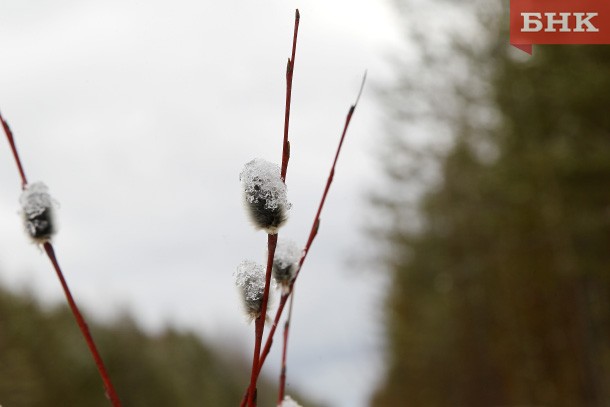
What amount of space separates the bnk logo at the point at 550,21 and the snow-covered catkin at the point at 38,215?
1294 millimetres

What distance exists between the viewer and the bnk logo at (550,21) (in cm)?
193

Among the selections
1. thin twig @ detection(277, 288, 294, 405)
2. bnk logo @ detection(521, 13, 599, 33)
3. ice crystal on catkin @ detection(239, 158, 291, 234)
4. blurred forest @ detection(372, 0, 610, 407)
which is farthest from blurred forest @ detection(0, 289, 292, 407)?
ice crystal on catkin @ detection(239, 158, 291, 234)

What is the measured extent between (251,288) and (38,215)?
22 centimetres

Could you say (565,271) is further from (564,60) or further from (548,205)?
(564,60)

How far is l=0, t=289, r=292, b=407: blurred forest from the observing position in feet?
38.7

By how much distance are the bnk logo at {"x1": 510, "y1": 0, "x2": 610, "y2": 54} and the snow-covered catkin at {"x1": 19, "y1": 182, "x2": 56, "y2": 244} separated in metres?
1.29

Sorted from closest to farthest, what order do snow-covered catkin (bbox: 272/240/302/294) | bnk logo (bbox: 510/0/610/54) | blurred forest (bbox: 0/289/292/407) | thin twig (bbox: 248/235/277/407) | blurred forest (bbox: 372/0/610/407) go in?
thin twig (bbox: 248/235/277/407), snow-covered catkin (bbox: 272/240/302/294), bnk logo (bbox: 510/0/610/54), blurred forest (bbox: 372/0/610/407), blurred forest (bbox: 0/289/292/407)

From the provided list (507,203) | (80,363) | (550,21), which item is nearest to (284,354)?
(550,21)

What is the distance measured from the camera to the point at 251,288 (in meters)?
0.75

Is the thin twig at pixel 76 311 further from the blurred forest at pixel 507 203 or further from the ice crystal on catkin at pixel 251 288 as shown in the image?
the blurred forest at pixel 507 203

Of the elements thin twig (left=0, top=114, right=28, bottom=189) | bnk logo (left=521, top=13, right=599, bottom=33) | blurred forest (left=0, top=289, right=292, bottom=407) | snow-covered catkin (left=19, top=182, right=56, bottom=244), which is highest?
bnk logo (left=521, top=13, right=599, bottom=33)

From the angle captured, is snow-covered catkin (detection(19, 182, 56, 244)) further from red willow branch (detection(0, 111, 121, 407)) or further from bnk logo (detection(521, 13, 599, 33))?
bnk logo (detection(521, 13, 599, 33))

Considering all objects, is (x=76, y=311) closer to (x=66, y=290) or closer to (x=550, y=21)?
(x=66, y=290)

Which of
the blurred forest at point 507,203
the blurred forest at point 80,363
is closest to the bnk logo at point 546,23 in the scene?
the blurred forest at point 507,203
